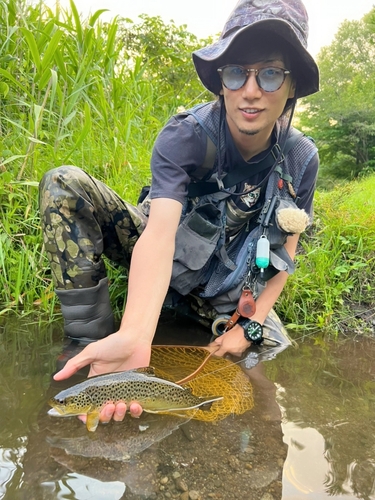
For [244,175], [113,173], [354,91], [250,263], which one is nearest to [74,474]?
[250,263]

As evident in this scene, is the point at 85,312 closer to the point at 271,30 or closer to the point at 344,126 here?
the point at 271,30

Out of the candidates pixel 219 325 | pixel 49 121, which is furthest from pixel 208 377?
pixel 49 121

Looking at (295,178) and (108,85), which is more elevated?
(108,85)

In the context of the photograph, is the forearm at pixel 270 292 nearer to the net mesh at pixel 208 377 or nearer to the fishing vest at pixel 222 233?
the fishing vest at pixel 222 233

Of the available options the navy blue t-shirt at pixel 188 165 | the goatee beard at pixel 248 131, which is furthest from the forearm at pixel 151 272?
the goatee beard at pixel 248 131

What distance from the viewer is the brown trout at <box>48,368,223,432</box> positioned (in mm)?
1793

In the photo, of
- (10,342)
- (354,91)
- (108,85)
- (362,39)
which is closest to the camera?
(10,342)

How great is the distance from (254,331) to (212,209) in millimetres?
846

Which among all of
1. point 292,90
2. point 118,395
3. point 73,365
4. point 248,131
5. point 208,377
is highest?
point 292,90

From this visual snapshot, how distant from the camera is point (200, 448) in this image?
1.76m

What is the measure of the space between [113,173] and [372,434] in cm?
312

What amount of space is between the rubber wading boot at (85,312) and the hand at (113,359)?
548 millimetres

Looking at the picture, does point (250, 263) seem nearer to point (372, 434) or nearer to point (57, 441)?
point (372, 434)

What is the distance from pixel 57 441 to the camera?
174 cm
